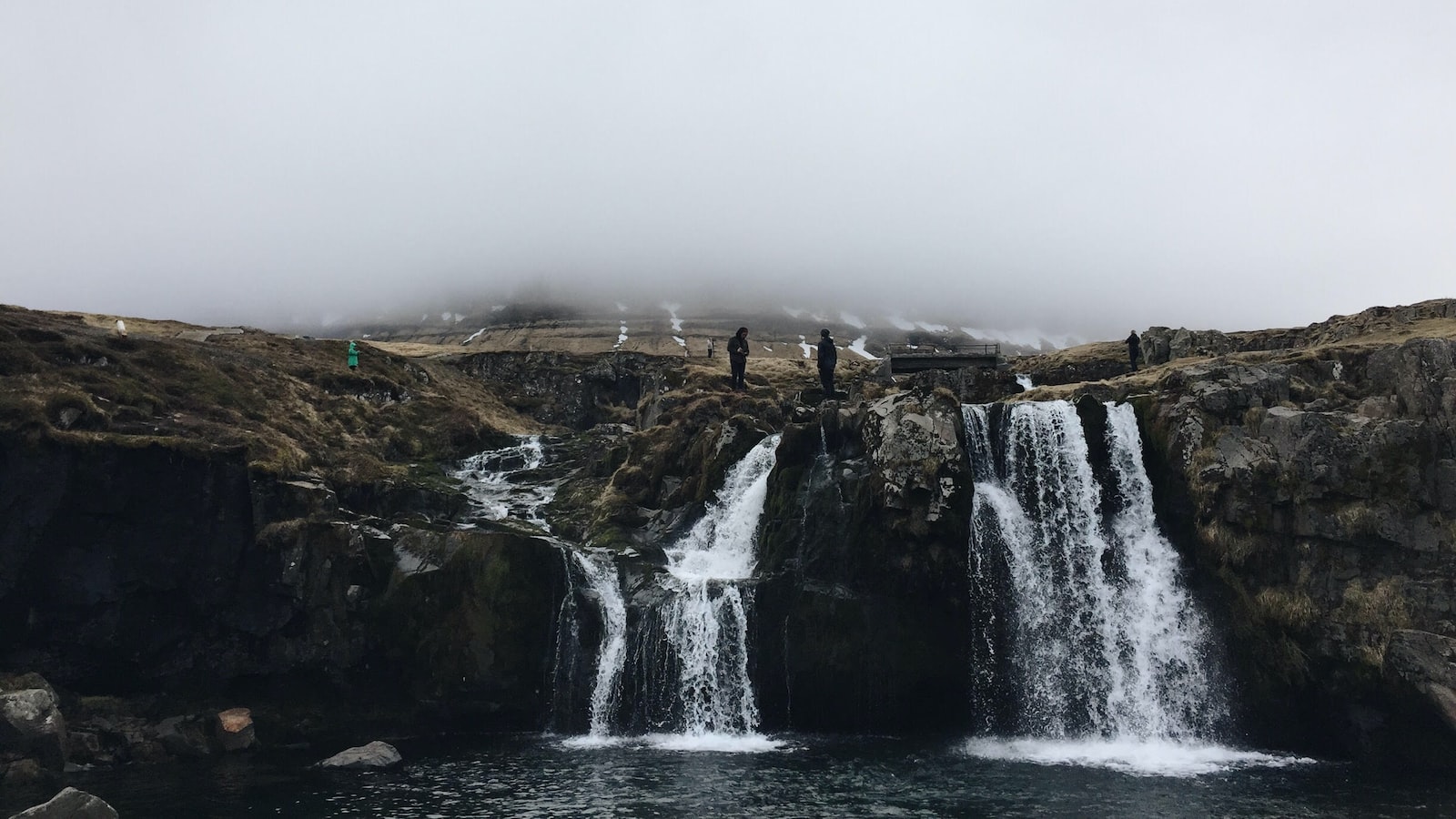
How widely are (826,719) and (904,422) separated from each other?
627 inches

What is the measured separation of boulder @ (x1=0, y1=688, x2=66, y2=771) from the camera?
118 feet

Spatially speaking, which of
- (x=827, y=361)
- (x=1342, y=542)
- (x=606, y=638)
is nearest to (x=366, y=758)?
(x=606, y=638)

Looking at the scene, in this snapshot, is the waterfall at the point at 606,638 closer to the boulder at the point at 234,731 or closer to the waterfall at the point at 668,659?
the waterfall at the point at 668,659

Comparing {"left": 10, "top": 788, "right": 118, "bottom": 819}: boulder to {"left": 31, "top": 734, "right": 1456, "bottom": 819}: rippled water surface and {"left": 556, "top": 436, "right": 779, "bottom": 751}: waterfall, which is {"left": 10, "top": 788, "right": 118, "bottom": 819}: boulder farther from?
{"left": 556, "top": 436, "right": 779, "bottom": 751}: waterfall

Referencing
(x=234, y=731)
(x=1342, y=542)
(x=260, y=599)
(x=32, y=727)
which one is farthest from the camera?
(x=260, y=599)

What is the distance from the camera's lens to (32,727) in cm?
3647

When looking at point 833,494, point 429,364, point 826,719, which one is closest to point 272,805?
point 826,719

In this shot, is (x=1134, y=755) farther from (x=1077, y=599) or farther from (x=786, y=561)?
(x=786, y=561)

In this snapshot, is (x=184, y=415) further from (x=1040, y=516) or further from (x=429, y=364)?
(x=1040, y=516)

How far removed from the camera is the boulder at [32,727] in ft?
118

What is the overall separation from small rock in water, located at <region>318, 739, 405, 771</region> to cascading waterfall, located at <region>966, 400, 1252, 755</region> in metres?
26.3

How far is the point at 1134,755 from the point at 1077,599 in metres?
8.15

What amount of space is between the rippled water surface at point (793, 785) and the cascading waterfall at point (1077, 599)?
2557mm

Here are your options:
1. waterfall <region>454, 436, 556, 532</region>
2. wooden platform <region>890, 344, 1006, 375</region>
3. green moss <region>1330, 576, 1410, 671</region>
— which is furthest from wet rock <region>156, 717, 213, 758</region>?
green moss <region>1330, 576, 1410, 671</region>
